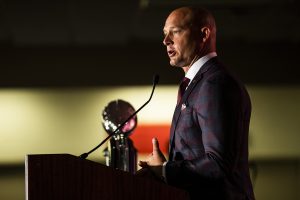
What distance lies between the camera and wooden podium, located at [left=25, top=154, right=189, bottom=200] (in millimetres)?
1396

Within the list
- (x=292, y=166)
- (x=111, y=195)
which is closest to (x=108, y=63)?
(x=292, y=166)

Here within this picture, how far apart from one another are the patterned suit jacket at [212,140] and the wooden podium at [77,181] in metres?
0.15

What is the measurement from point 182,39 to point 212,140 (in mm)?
380

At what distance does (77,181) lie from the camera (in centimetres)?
140

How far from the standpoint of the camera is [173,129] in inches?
67.2

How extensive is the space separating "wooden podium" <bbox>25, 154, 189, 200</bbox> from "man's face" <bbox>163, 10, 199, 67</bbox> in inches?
19.9

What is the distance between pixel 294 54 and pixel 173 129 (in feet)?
14.9

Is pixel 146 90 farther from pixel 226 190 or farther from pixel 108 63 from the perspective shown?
pixel 226 190

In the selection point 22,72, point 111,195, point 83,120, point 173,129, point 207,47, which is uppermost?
point 22,72

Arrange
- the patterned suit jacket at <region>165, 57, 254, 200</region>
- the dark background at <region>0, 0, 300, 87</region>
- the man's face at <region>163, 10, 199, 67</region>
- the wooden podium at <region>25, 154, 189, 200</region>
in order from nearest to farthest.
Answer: the wooden podium at <region>25, 154, 189, 200</region> < the patterned suit jacket at <region>165, 57, 254, 200</region> < the man's face at <region>163, 10, 199, 67</region> < the dark background at <region>0, 0, 300, 87</region>

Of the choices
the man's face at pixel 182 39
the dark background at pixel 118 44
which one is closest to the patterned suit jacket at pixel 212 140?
the man's face at pixel 182 39

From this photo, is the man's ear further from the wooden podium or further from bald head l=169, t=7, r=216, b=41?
the wooden podium

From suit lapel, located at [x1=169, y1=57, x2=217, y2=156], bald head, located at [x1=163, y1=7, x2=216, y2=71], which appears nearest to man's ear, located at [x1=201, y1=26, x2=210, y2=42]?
bald head, located at [x1=163, y1=7, x2=216, y2=71]

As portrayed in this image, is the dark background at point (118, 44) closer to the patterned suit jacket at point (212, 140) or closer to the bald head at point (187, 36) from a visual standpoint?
the bald head at point (187, 36)
